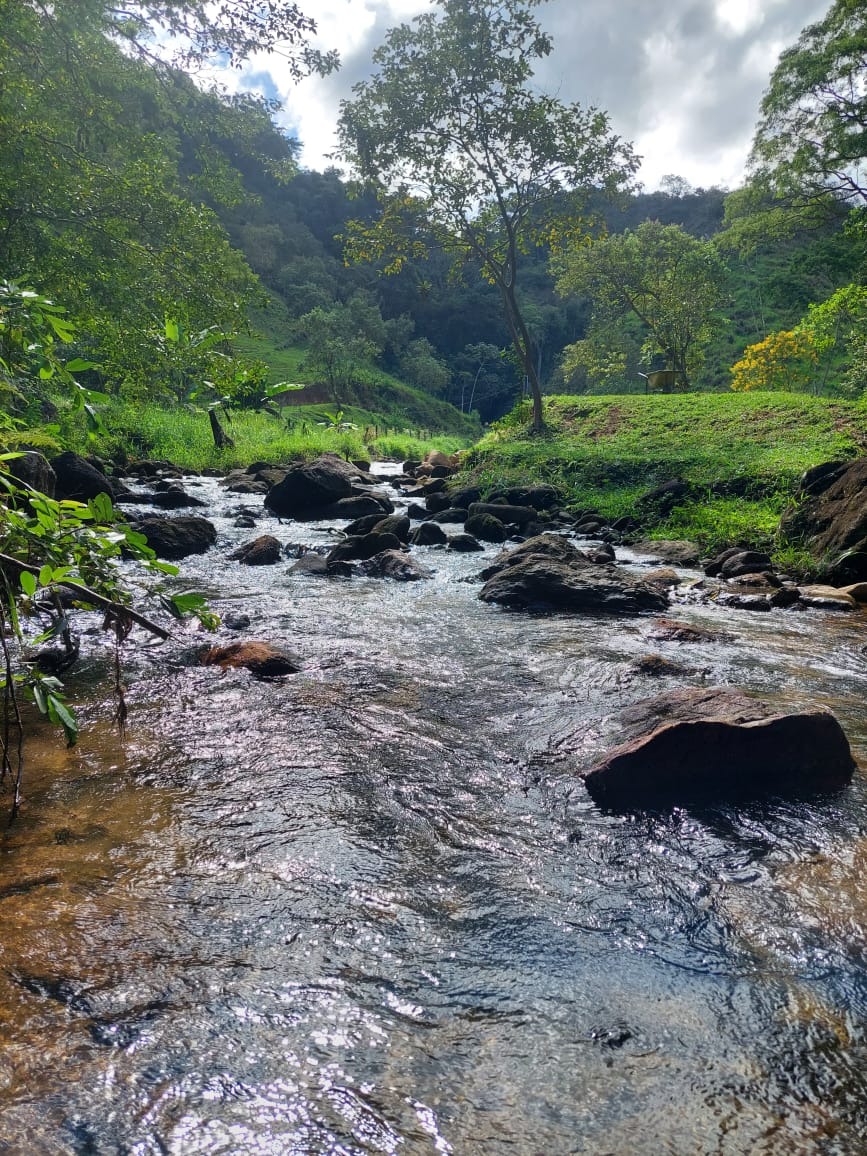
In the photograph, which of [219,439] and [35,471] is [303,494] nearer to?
[35,471]

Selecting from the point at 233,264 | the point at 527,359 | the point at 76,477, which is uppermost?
the point at 233,264

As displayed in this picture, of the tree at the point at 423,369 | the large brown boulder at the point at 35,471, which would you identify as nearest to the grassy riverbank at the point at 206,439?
the large brown boulder at the point at 35,471

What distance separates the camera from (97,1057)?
6.00ft

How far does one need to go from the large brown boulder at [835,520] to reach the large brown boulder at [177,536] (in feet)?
29.5

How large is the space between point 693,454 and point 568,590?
1054 cm

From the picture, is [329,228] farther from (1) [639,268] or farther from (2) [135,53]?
(2) [135,53]

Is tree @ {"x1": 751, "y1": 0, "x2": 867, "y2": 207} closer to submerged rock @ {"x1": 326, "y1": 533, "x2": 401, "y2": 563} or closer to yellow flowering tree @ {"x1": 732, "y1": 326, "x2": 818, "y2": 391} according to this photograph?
yellow flowering tree @ {"x1": 732, "y1": 326, "x2": 818, "y2": 391}

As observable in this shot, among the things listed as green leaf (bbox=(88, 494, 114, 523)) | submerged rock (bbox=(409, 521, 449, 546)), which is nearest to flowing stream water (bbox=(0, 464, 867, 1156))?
green leaf (bbox=(88, 494, 114, 523))

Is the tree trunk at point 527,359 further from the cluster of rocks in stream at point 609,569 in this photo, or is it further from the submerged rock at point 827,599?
the submerged rock at point 827,599

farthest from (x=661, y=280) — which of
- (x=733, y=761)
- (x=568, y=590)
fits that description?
(x=733, y=761)

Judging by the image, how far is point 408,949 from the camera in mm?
2355

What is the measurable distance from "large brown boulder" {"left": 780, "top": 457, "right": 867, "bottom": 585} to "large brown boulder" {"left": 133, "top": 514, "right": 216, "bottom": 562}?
29.5 ft

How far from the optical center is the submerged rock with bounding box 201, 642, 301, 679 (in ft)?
16.9

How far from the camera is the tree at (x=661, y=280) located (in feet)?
113
